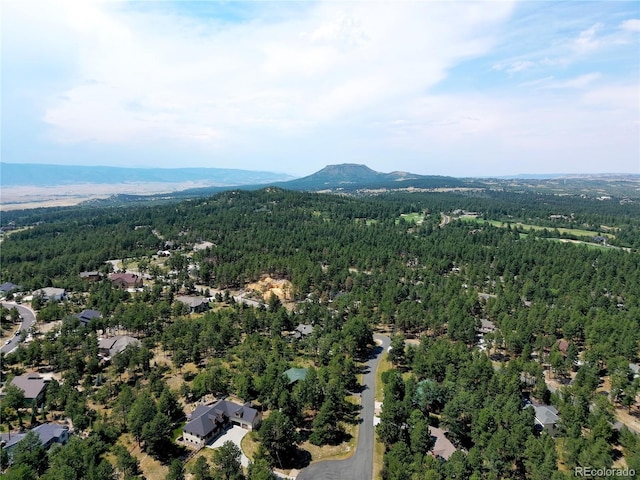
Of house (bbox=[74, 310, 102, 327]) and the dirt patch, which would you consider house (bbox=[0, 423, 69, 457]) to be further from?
the dirt patch

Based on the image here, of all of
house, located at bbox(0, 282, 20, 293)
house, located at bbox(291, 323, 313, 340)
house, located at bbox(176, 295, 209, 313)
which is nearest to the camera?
house, located at bbox(291, 323, 313, 340)

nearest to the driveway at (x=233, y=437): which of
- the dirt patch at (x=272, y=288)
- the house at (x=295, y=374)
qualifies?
the house at (x=295, y=374)

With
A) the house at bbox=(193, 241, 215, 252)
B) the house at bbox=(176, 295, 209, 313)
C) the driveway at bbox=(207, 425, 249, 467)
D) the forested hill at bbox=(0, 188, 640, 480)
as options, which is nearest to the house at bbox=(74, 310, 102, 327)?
the forested hill at bbox=(0, 188, 640, 480)

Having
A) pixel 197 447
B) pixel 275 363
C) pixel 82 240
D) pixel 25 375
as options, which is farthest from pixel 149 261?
pixel 197 447

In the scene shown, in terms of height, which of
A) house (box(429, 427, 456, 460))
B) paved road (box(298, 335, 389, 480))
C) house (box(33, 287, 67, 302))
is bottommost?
paved road (box(298, 335, 389, 480))

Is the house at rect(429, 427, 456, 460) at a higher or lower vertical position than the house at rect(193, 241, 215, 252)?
lower

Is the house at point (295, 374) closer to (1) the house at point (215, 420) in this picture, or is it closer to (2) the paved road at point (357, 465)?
(1) the house at point (215, 420)
